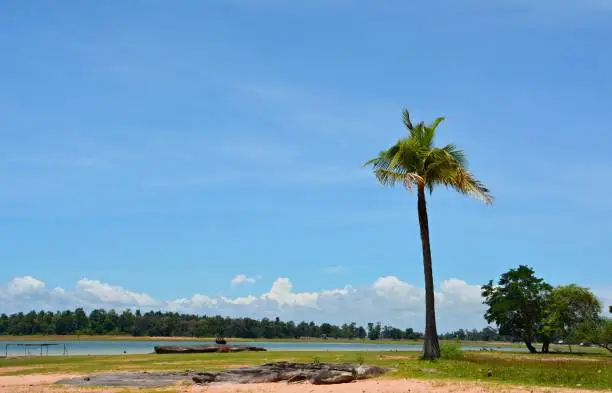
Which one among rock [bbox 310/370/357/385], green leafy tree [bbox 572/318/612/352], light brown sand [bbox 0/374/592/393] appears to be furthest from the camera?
green leafy tree [bbox 572/318/612/352]

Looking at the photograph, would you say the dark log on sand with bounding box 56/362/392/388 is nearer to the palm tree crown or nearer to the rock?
the rock

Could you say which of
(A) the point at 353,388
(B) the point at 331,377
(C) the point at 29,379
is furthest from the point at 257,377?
(C) the point at 29,379

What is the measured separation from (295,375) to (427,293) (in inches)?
420

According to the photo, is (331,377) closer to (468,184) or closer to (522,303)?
(468,184)

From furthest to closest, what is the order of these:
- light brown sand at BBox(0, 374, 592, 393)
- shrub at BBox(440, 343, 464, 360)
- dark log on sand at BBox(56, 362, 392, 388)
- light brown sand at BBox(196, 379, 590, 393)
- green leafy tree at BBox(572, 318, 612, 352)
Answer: green leafy tree at BBox(572, 318, 612, 352) → shrub at BBox(440, 343, 464, 360) → dark log on sand at BBox(56, 362, 392, 388) → light brown sand at BBox(0, 374, 592, 393) → light brown sand at BBox(196, 379, 590, 393)

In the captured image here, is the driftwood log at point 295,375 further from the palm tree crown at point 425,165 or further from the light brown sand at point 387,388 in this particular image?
the palm tree crown at point 425,165

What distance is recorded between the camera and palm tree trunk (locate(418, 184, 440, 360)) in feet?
101

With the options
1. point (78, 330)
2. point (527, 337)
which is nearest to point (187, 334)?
point (78, 330)

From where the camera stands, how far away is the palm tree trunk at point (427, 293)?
30703mm

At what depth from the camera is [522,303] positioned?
60.2 m

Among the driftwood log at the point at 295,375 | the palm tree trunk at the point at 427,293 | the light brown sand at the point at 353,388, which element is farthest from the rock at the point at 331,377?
the palm tree trunk at the point at 427,293

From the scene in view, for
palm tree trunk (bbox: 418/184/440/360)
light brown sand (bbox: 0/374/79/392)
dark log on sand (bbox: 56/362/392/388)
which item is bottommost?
light brown sand (bbox: 0/374/79/392)

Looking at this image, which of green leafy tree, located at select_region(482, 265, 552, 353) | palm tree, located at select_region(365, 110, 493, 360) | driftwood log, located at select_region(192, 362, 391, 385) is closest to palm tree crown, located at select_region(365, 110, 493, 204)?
palm tree, located at select_region(365, 110, 493, 360)

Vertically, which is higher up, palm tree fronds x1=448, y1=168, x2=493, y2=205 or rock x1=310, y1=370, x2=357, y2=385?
palm tree fronds x1=448, y1=168, x2=493, y2=205
